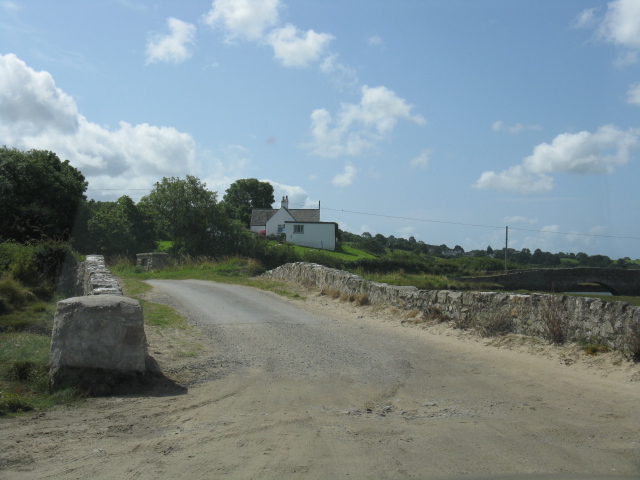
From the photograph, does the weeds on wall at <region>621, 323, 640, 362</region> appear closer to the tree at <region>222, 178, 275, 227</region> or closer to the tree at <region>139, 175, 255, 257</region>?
the tree at <region>139, 175, 255, 257</region>

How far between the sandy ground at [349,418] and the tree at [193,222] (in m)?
25.7

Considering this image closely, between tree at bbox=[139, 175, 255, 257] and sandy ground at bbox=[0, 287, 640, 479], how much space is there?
84.3 feet

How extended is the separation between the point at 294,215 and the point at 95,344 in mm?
66542

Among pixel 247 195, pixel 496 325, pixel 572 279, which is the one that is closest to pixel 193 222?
pixel 572 279

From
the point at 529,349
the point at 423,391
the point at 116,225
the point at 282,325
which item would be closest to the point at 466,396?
the point at 423,391

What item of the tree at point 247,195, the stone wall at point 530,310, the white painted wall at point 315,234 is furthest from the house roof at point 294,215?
the stone wall at point 530,310

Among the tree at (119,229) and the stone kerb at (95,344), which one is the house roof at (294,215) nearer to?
the tree at (119,229)

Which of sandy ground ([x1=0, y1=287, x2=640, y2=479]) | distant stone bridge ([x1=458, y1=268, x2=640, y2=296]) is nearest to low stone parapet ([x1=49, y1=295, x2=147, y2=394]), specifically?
sandy ground ([x1=0, y1=287, x2=640, y2=479])

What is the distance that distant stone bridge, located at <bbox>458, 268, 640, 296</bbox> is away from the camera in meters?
35.2

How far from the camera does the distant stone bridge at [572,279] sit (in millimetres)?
35156

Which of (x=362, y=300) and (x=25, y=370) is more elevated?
(x=362, y=300)

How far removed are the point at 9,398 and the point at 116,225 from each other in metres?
29.7

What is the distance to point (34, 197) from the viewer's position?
25203 millimetres

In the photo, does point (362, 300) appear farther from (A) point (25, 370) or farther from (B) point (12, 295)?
(A) point (25, 370)
